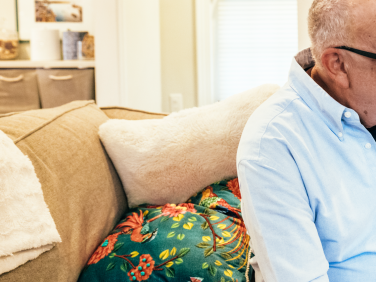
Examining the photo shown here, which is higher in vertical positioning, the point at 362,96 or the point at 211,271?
the point at 362,96

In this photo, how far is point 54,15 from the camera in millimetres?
2779

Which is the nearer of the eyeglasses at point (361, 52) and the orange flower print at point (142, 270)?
the eyeglasses at point (361, 52)

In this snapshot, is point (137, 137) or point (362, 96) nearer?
point (362, 96)

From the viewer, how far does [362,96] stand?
32.4 inches

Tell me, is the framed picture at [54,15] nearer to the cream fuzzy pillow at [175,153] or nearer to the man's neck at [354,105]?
the cream fuzzy pillow at [175,153]

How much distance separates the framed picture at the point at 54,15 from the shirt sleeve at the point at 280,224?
248 cm

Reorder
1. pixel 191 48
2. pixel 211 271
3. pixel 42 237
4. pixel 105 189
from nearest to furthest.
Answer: pixel 42 237 < pixel 211 271 < pixel 105 189 < pixel 191 48

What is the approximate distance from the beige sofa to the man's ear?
2.42 feet

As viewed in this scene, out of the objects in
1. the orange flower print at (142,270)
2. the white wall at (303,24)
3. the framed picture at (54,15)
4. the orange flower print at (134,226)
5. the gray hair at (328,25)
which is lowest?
the orange flower print at (142,270)

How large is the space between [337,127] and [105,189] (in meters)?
0.71

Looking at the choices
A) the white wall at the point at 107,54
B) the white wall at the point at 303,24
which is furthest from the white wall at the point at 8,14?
the white wall at the point at 303,24

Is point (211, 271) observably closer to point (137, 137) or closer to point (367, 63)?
point (137, 137)

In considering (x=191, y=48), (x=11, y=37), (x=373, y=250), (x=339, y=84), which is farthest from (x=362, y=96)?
(x=11, y=37)

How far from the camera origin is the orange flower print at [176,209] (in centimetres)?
107
